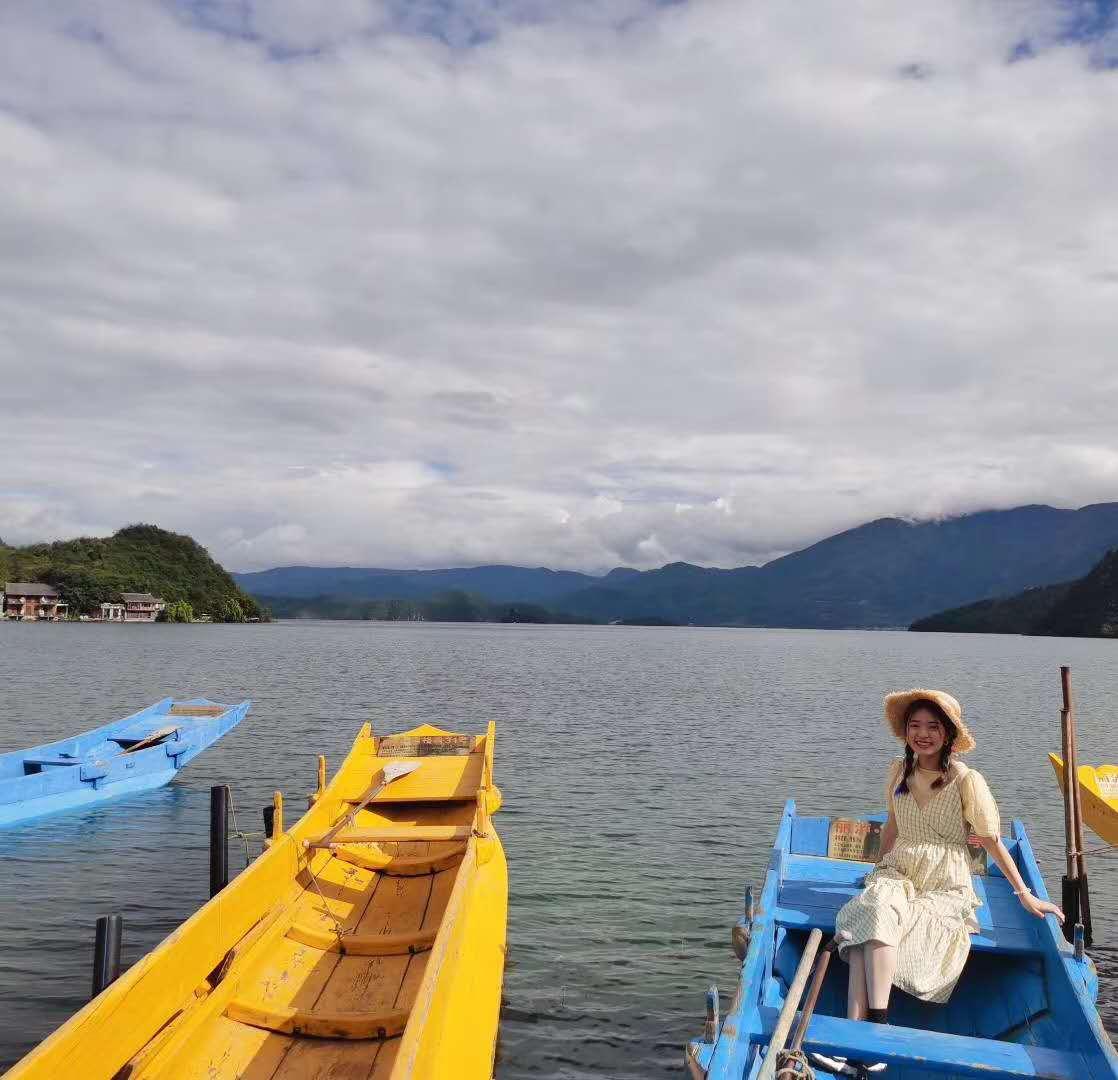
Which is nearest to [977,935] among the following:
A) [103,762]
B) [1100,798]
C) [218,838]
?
[1100,798]

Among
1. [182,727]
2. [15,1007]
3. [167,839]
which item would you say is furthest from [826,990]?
[182,727]

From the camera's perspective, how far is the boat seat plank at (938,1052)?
6301 mm

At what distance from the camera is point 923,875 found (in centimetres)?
820

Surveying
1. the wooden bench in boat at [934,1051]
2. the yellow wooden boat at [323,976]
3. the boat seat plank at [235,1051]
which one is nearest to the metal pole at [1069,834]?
the wooden bench in boat at [934,1051]

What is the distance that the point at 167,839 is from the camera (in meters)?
20.1

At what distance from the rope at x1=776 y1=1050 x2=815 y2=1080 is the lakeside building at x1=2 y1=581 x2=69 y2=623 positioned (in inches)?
7858

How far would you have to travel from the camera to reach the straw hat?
→ 8.05 m

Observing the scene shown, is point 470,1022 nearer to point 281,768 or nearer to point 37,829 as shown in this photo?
→ point 37,829

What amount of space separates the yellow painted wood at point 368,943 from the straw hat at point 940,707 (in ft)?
19.5

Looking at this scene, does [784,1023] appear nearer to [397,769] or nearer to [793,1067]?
[793,1067]

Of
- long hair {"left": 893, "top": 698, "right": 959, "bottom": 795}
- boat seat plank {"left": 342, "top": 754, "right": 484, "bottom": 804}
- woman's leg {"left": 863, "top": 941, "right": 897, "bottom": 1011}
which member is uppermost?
long hair {"left": 893, "top": 698, "right": 959, "bottom": 795}

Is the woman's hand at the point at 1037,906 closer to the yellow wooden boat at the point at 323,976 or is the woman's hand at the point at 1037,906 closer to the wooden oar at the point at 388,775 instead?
the yellow wooden boat at the point at 323,976

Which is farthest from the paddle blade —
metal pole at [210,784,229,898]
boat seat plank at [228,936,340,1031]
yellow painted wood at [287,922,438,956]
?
boat seat plank at [228,936,340,1031]

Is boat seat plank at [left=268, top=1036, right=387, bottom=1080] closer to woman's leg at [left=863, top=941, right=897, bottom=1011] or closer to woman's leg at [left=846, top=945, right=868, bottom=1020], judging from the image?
woman's leg at [left=846, top=945, right=868, bottom=1020]
